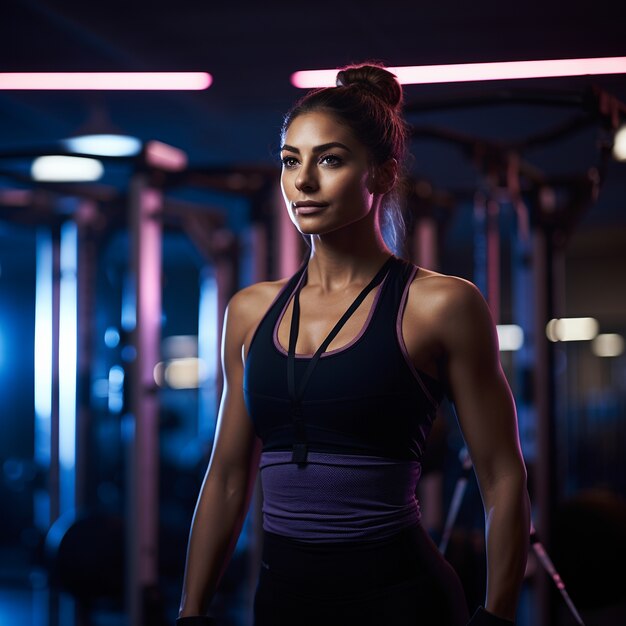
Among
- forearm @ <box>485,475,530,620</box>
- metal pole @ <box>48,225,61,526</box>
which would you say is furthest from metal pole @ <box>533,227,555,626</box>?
forearm @ <box>485,475,530,620</box>

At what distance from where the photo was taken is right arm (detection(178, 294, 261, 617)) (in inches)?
52.7

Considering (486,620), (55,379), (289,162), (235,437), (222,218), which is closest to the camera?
(486,620)

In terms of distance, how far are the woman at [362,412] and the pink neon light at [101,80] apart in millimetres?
602

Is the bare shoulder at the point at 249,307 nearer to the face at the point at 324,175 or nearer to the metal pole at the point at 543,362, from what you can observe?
the face at the point at 324,175

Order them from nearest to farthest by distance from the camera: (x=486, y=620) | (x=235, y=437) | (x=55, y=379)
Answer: (x=486, y=620)
(x=235, y=437)
(x=55, y=379)

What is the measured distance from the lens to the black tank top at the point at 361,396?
3.92ft

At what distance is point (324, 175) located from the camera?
4.04 ft

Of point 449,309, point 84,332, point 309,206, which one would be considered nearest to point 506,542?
point 449,309

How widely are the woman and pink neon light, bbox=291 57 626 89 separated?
0.46 meters

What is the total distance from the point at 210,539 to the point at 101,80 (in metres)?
1.02

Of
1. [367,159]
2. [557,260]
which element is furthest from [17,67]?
[557,260]

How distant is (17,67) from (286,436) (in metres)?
1.10

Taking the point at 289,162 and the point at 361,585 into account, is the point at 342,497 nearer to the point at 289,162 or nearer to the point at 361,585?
the point at 361,585

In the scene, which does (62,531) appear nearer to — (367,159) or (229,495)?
(229,495)
